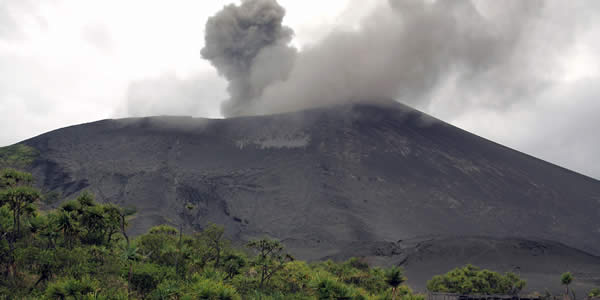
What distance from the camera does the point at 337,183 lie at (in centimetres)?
11525

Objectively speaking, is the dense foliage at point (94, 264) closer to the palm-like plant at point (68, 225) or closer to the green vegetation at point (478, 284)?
the palm-like plant at point (68, 225)

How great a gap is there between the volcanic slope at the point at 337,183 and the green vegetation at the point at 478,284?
2153 centimetres

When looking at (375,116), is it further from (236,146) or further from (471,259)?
(471,259)

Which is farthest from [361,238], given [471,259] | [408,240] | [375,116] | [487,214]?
[375,116]

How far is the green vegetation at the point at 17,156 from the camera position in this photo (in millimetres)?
114750

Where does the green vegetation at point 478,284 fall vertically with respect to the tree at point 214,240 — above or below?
below

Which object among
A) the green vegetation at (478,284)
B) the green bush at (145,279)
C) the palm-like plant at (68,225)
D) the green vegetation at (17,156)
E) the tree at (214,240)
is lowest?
the green vegetation at (478,284)

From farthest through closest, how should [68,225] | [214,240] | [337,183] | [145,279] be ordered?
1. [337,183]
2. [214,240]
3. [68,225]
4. [145,279]

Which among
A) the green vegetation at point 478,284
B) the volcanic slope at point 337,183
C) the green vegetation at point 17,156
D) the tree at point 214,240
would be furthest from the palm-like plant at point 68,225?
the green vegetation at point 17,156

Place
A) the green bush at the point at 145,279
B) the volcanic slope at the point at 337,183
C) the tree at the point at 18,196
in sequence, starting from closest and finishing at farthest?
the tree at the point at 18,196, the green bush at the point at 145,279, the volcanic slope at the point at 337,183

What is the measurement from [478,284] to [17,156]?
110 metres

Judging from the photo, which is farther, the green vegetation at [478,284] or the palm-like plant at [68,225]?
the green vegetation at [478,284]

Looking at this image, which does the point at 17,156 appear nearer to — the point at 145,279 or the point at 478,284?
the point at 145,279

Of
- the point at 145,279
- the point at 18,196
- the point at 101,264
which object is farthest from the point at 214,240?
the point at 18,196
